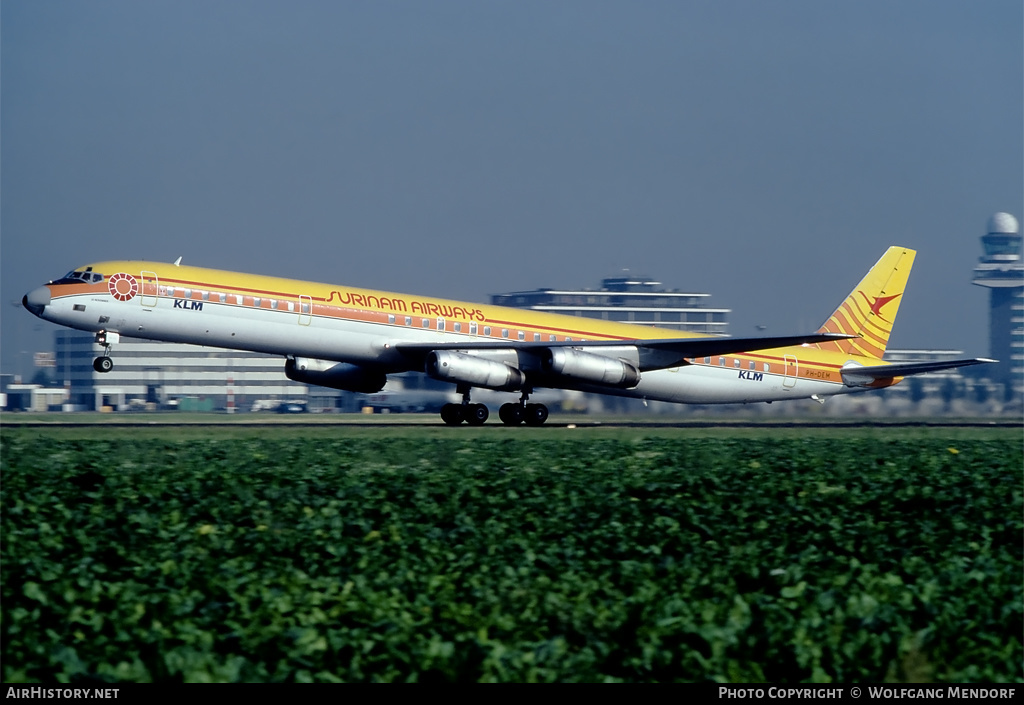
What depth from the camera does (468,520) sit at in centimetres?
1609

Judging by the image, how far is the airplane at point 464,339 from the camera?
35562mm

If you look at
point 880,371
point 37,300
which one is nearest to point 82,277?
point 37,300

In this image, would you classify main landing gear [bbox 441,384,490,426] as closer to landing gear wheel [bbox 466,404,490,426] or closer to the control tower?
landing gear wheel [bbox 466,404,490,426]

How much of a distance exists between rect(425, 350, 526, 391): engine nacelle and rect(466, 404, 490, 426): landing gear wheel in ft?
4.93

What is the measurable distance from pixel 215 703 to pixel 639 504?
980 cm

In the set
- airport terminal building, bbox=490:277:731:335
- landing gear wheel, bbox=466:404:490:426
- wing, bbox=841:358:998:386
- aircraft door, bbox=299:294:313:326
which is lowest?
landing gear wheel, bbox=466:404:490:426

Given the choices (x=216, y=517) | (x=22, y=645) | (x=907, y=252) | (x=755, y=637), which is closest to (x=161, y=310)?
(x=216, y=517)

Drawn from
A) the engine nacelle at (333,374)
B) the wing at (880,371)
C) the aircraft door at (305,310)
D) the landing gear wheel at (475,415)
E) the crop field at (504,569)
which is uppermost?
the aircraft door at (305,310)

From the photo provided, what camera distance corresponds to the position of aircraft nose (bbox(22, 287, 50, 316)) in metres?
35.6

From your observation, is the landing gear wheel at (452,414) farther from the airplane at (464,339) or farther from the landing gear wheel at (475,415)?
the landing gear wheel at (475,415)

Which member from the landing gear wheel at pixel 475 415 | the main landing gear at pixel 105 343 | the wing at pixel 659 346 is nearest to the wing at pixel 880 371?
the wing at pixel 659 346

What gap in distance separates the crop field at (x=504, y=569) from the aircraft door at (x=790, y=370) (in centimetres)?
2320

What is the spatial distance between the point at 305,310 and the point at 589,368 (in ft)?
32.7

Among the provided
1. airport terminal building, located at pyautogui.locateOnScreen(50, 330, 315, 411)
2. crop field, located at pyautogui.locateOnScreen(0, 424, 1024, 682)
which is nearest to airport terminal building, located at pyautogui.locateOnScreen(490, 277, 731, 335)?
airport terminal building, located at pyautogui.locateOnScreen(50, 330, 315, 411)
